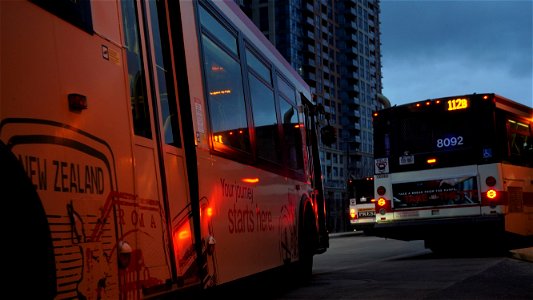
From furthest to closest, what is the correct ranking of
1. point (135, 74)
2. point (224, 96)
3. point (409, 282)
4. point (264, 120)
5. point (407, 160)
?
point (407, 160), point (409, 282), point (264, 120), point (224, 96), point (135, 74)

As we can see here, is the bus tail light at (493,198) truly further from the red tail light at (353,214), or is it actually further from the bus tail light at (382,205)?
the red tail light at (353,214)

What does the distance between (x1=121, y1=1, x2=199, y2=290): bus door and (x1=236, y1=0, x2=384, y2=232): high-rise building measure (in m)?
84.9

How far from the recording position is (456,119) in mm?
13625

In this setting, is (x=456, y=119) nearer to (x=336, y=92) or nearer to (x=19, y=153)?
(x=19, y=153)

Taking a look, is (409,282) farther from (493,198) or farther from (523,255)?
(493,198)

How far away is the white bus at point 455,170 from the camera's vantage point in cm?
1297

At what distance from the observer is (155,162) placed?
181 inches

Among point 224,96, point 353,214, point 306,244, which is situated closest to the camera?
point 224,96

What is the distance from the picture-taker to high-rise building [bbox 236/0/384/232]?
9481cm

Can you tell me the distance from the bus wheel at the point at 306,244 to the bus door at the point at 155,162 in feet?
15.3

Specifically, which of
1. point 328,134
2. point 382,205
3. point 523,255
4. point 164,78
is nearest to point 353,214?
point 382,205

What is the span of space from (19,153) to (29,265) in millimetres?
509

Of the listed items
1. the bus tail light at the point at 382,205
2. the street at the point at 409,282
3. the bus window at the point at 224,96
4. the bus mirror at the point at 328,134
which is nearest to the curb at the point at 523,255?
the street at the point at 409,282

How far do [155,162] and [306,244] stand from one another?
5710 mm
